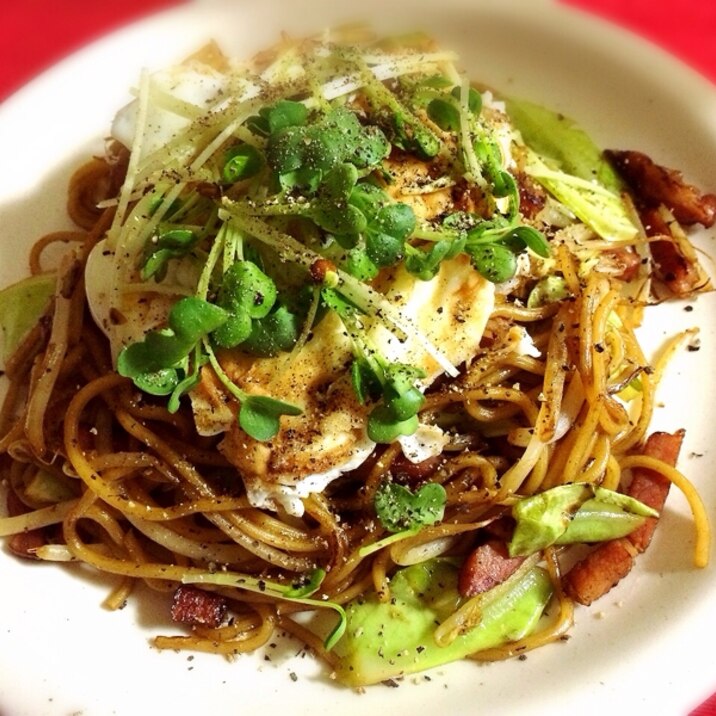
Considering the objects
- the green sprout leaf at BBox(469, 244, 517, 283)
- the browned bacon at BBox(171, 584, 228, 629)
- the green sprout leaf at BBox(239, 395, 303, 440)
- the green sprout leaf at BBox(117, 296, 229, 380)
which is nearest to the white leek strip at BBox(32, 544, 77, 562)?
the browned bacon at BBox(171, 584, 228, 629)

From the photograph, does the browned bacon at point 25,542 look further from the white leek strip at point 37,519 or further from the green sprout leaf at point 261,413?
the green sprout leaf at point 261,413

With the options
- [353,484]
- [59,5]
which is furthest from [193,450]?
[59,5]

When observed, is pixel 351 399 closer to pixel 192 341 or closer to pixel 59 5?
pixel 192 341

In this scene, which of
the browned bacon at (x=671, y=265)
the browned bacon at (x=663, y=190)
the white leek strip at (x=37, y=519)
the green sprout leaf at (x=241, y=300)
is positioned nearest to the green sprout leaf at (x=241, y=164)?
the green sprout leaf at (x=241, y=300)

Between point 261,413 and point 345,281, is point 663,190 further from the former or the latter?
point 261,413

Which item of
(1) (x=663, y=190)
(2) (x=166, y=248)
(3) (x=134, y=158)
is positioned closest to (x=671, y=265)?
(1) (x=663, y=190)

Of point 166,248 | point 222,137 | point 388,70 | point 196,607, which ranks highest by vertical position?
point 388,70

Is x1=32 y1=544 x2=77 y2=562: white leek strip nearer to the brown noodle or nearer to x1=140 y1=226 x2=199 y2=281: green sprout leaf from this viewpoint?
the brown noodle
